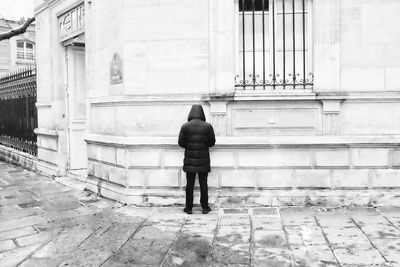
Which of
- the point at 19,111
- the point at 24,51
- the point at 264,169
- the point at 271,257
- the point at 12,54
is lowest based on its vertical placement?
the point at 271,257

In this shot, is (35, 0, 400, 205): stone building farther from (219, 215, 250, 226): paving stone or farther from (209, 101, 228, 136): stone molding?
(219, 215, 250, 226): paving stone

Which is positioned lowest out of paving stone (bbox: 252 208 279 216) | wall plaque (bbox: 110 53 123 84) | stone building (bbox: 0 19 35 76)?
paving stone (bbox: 252 208 279 216)

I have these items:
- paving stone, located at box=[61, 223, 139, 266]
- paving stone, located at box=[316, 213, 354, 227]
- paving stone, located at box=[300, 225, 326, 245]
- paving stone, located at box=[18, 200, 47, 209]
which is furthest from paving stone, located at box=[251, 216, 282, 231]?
paving stone, located at box=[18, 200, 47, 209]

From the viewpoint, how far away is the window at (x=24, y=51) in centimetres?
3550

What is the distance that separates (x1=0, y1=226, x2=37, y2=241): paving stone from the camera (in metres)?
5.92

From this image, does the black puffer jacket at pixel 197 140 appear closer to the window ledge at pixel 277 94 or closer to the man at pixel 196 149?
the man at pixel 196 149

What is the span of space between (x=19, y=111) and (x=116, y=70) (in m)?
7.39

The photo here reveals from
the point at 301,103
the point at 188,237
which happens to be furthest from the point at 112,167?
the point at 301,103

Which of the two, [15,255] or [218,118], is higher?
[218,118]

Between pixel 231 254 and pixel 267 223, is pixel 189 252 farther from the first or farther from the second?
pixel 267 223

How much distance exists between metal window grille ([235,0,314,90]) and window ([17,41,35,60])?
1262 inches

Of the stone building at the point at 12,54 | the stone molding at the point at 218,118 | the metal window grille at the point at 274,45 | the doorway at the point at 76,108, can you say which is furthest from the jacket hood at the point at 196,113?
the stone building at the point at 12,54

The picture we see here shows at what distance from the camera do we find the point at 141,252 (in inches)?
203

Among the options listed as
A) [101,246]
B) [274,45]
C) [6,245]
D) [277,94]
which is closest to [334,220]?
[277,94]
